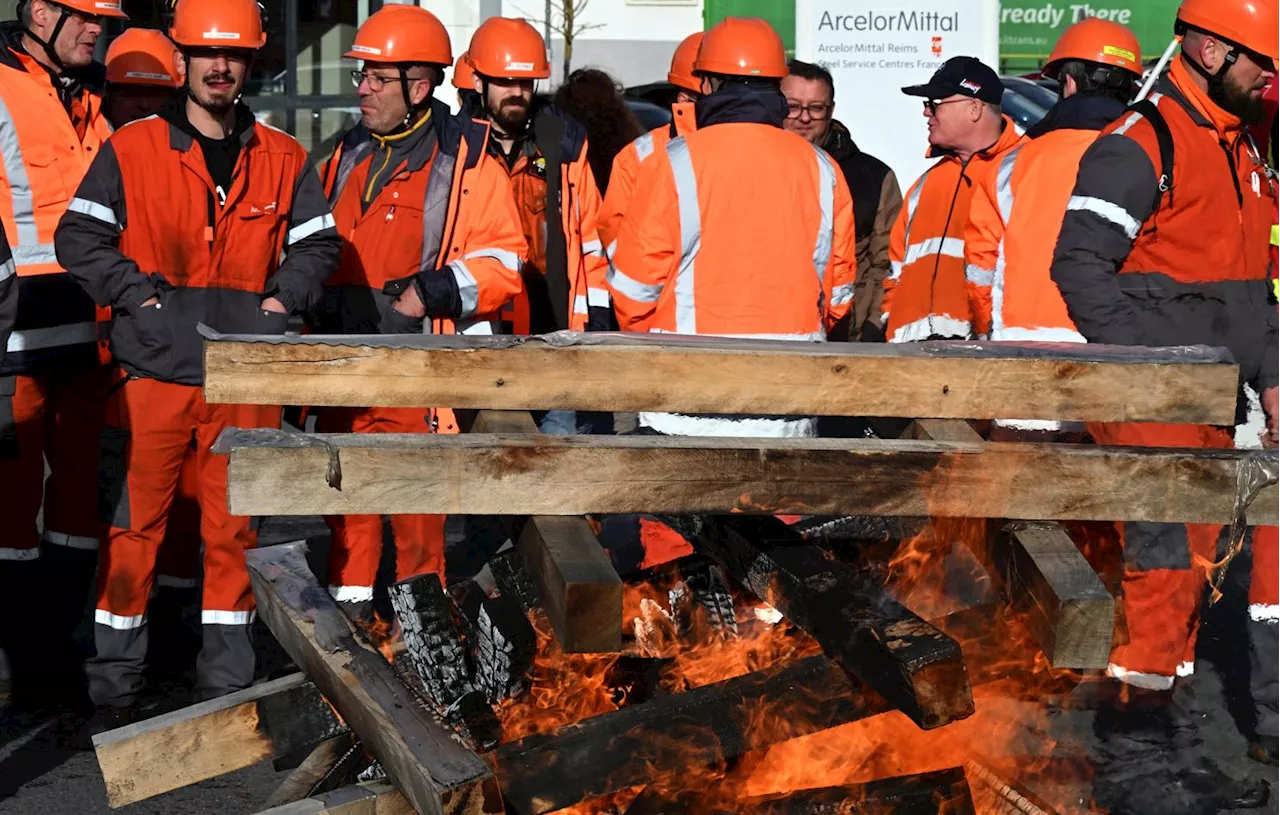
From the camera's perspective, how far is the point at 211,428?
17.0 feet

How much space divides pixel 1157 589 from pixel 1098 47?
254 centimetres

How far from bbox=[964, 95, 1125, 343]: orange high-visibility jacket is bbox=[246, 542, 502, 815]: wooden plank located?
255 centimetres

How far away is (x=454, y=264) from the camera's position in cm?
553

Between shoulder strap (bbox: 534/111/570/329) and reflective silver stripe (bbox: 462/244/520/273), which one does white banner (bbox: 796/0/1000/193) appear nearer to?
shoulder strap (bbox: 534/111/570/329)

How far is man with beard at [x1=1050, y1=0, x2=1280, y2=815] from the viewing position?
454cm

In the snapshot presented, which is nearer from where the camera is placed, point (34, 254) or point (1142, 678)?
point (1142, 678)

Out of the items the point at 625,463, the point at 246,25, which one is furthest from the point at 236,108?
the point at 625,463

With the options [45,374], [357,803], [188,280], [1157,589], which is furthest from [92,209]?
[1157,589]

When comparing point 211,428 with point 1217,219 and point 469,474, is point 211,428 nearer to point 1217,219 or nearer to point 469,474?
point 469,474

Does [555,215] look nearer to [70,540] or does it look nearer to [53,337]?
[53,337]

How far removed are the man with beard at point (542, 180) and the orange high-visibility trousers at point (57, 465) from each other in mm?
1799

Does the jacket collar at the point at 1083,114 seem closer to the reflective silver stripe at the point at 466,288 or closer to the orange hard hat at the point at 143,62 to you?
the reflective silver stripe at the point at 466,288

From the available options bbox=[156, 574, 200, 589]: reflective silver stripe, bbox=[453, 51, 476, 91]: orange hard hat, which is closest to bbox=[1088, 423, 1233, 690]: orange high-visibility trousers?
bbox=[156, 574, 200, 589]: reflective silver stripe

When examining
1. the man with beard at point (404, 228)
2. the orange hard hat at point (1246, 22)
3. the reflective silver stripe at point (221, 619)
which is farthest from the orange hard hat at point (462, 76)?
the orange hard hat at point (1246, 22)
